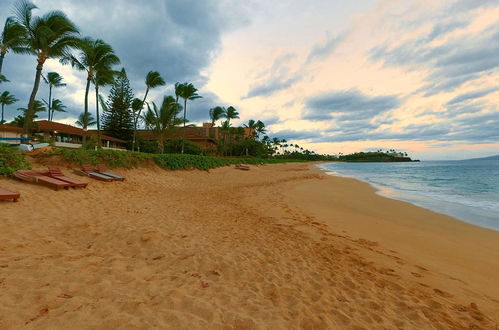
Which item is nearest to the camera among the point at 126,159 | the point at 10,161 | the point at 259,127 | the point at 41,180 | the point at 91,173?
the point at 41,180

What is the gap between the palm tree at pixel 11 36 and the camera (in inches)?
498

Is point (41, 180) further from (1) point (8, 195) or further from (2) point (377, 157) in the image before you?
(2) point (377, 157)

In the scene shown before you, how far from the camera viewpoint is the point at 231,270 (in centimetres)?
322

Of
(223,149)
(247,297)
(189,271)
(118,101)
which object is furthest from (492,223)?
(118,101)

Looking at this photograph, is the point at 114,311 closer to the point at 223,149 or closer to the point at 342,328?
the point at 342,328

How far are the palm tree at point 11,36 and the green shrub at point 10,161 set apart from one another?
9.25 m

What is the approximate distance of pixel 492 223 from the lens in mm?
6910

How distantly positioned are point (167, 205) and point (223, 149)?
118 ft

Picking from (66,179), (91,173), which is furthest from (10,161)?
(91,173)

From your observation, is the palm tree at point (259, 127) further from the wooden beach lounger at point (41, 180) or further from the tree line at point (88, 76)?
the wooden beach lounger at point (41, 180)

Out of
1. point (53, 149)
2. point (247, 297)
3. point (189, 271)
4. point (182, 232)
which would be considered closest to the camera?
point (247, 297)

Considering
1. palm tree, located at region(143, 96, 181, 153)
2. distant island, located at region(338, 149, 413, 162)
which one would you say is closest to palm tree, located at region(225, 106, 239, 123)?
palm tree, located at region(143, 96, 181, 153)

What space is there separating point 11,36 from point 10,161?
33.4ft

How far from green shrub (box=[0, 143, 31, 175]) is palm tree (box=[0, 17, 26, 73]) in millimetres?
9248
